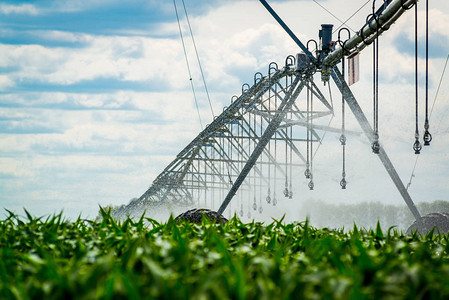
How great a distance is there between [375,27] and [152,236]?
10.8 m

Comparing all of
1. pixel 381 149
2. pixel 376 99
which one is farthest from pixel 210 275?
pixel 381 149

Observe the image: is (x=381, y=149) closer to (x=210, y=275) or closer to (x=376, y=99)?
(x=376, y=99)

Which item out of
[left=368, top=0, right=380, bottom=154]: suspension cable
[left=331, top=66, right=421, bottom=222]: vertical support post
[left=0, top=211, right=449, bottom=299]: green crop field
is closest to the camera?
[left=0, top=211, right=449, bottom=299]: green crop field

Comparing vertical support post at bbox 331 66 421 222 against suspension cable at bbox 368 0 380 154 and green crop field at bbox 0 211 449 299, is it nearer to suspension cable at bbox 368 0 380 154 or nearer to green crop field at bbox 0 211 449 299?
suspension cable at bbox 368 0 380 154

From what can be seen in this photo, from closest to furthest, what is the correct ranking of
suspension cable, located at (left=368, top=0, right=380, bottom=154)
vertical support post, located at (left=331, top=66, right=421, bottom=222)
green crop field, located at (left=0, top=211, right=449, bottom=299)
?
green crop field, located at (left=0, top=211, right=449, bottom=299) → suspension cable, located at (left=368, top=0, right=380, bottom=154) → vertical support post, located at (left=331, top=66, right=421, bottom=222)

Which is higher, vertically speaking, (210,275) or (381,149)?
(381,149)

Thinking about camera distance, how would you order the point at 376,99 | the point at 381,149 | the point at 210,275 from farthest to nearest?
the point at 381,149
the point at 376,99
the point at 210,275

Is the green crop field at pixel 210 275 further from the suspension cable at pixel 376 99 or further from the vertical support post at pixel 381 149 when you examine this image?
the vertical support post at pixel 381 149

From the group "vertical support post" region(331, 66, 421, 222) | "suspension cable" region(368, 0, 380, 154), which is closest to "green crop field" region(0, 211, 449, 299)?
"suspension cable" region(368, 0, 380, 154)

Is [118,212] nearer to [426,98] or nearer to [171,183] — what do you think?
[171,183]

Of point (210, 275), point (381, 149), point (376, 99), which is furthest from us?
point (381, 149)

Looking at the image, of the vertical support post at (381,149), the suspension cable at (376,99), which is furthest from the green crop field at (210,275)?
the vertical support post at (381,149)

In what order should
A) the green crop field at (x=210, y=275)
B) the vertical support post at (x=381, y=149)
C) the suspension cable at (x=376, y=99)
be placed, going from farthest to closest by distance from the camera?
the vertical support post at (x=381, y=149)
the suspension cable at (x=376, y=99)
the green crop field at (x=210, y=275)

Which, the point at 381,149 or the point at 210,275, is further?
the point at 381,149
